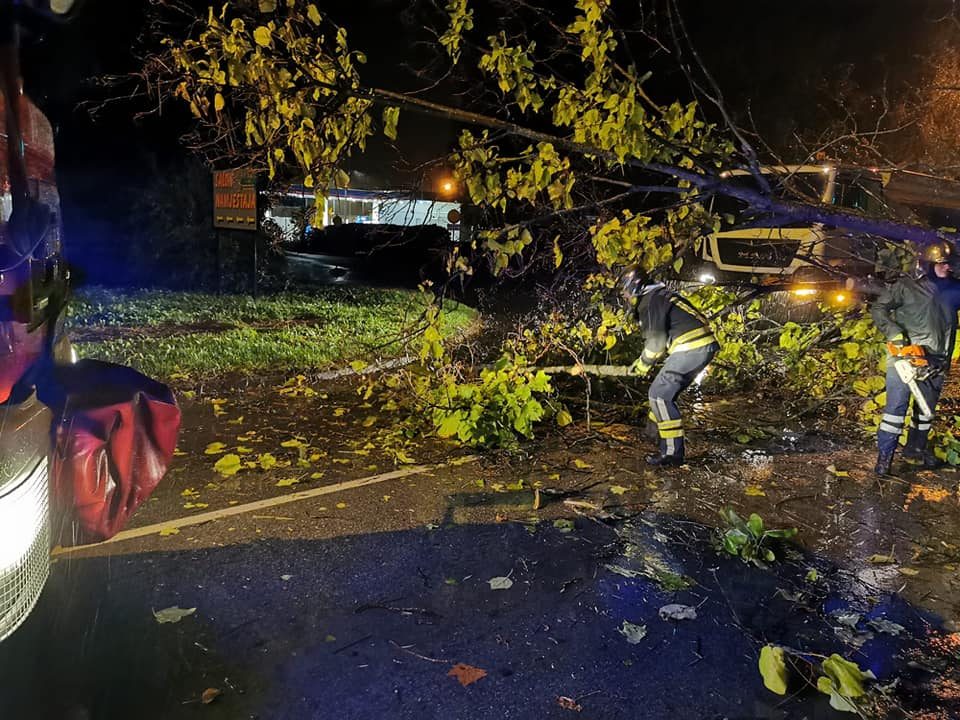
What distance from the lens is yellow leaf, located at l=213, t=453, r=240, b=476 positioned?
16.6 ft

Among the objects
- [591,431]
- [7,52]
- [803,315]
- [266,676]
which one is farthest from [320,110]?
[803,315]

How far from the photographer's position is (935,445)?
6020 mm

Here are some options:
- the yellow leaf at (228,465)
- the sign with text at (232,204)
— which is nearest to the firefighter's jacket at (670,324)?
the yellow leaf at (228,465)

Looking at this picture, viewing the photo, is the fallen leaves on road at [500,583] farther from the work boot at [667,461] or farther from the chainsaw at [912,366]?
the chainsaw at [912,366]

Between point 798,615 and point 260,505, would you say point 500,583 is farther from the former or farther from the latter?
point 260,505

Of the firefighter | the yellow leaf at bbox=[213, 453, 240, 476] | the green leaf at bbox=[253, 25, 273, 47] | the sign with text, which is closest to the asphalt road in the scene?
the yellow leaf at bbox=[213, 453, 240, 476]

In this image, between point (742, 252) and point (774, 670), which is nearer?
point (774, 670)

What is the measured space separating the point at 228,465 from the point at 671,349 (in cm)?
346

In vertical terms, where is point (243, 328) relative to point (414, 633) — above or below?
below

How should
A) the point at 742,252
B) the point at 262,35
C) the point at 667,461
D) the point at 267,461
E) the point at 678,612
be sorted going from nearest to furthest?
the point at 678,612 → the point at 262,35 → the point at 267,461 → the point at 667,461 → the point at 742,252

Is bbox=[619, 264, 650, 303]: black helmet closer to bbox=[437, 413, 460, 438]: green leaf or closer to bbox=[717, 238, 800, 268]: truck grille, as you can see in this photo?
bbox=[437, 413, 460, 438]: green leaf

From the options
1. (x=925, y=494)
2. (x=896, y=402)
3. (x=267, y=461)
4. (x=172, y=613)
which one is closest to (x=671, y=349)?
(x=896, y=402)

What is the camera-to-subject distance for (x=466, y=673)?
2.91m

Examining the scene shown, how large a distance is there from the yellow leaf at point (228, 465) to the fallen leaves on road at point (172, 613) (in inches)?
70.5
